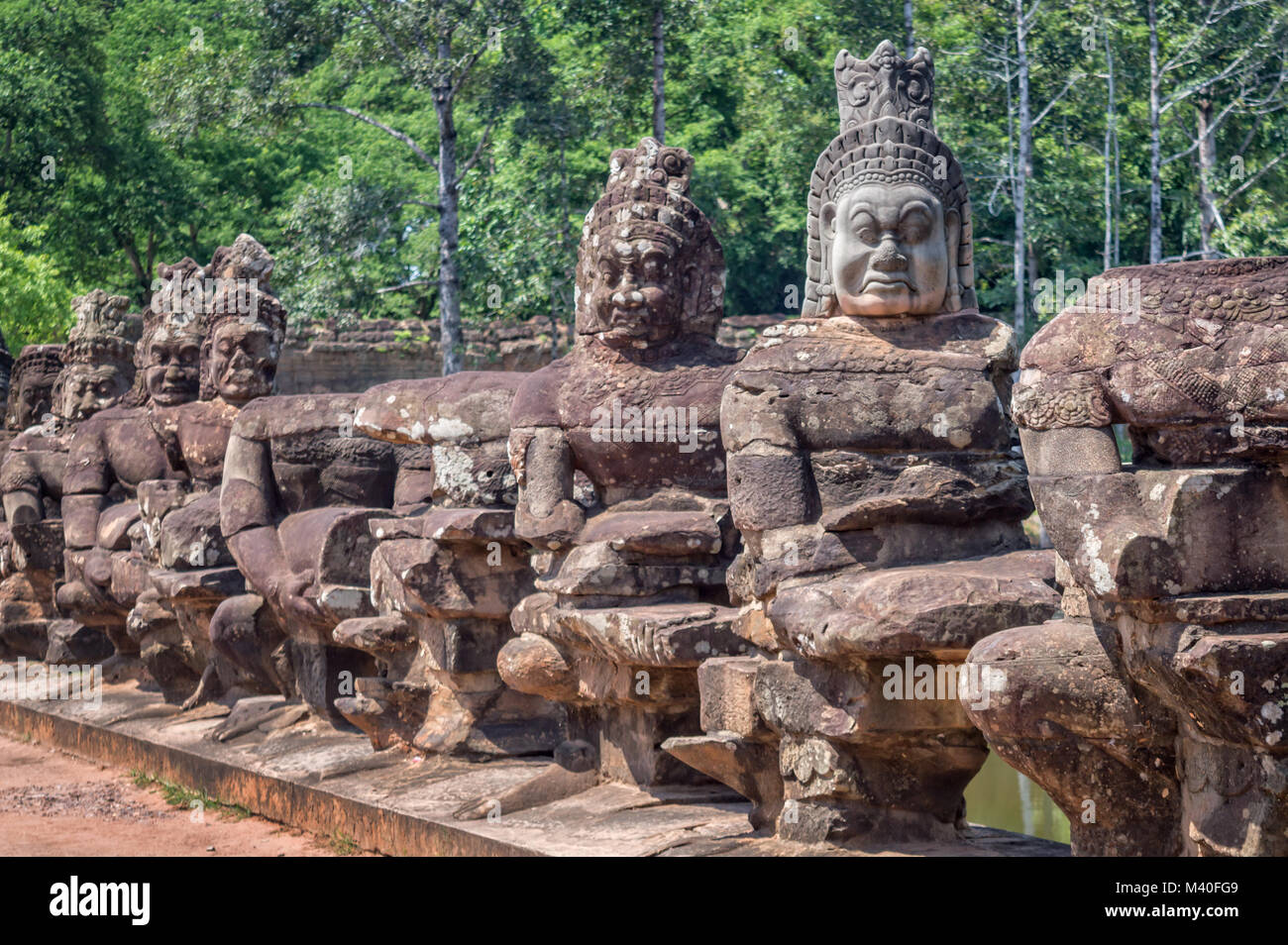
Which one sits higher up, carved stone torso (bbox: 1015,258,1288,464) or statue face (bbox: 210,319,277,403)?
statue face (bbox: 210,319,277,403)

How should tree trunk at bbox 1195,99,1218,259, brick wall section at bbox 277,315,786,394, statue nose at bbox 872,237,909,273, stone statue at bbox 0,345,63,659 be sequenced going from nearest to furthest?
statue nose at bbox 872,237,909,273, stone statue at bbox 0,345,63,659, tree trunk at bbox 1195,99,1218,259, brick wall section at bbox 277,315,786,394

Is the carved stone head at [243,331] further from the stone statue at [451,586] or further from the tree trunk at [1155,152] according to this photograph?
the tree trunk at [1155,152]

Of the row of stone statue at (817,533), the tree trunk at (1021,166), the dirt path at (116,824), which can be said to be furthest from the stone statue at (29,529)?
the tree trunk at (1021,166)

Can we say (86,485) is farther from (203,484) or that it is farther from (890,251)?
(890,251)

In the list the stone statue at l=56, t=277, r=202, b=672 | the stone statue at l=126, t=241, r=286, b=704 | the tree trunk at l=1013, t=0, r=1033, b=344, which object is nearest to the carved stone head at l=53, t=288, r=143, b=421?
the stone statue at l=56, t=277, r=202, b=672

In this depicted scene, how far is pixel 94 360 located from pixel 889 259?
7.50 metres

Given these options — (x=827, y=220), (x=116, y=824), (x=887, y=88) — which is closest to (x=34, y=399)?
(x=116, y=824)

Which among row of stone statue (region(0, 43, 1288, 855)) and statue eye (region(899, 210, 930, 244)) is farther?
statue eye (region(899, 210, 930, 244))

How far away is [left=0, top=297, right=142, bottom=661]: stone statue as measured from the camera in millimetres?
11203

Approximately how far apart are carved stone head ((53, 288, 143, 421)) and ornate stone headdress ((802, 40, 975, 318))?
6.89 metres

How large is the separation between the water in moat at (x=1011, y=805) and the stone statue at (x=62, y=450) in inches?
227

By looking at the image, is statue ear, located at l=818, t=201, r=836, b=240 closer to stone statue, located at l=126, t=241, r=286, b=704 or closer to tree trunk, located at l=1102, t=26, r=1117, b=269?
stone statue, located at l=126, t=241, r=286, b=704

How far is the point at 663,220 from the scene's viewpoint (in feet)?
20.2

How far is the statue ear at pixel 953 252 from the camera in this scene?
17.8 feet
